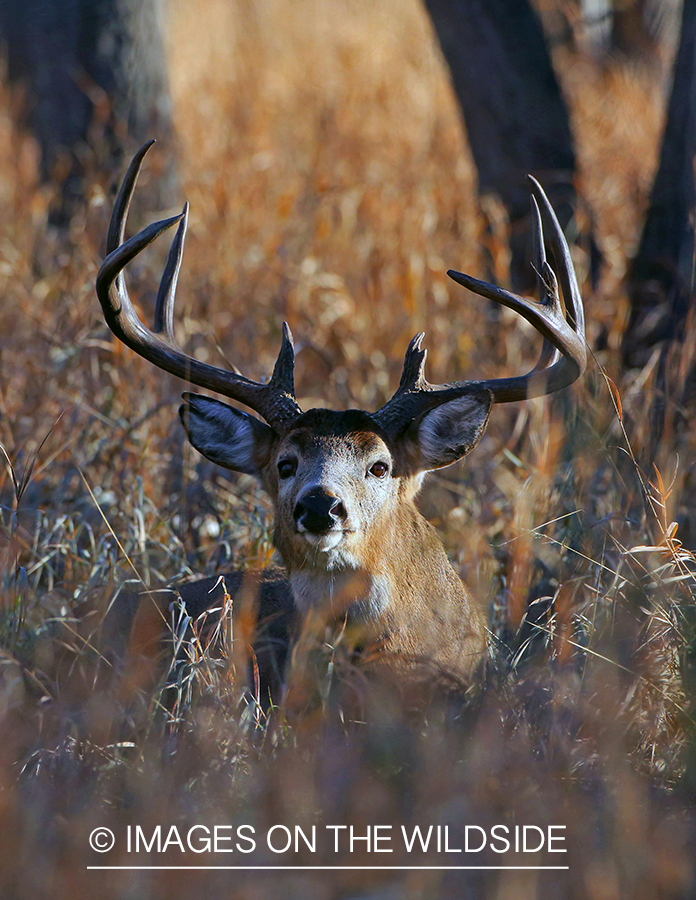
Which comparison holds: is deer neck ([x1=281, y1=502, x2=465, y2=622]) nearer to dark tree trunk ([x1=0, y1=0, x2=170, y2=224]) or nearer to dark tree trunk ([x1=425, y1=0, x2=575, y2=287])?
dark tree trunk ([x1=425, y1=0, x2=575, y2=287])

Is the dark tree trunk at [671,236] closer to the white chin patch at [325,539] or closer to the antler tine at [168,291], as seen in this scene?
the antler tine at [168,291]

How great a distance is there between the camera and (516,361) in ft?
22.2

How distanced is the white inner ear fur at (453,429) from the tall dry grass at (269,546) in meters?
0.43

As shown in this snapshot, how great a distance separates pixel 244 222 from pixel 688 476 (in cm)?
433

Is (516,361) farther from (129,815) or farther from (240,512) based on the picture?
(129,815)

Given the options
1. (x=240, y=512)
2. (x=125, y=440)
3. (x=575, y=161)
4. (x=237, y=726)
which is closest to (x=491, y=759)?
(x=237, y=726)

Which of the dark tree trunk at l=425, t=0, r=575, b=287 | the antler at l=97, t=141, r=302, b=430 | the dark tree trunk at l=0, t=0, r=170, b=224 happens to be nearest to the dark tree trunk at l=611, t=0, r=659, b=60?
the dark tree trunk at l=425, t=0, r=575, b=287

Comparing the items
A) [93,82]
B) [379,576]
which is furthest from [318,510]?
[93,82]

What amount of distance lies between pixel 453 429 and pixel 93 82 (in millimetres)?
5064

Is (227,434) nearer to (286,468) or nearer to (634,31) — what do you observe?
(286,468)

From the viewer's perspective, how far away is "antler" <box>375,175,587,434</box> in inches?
164

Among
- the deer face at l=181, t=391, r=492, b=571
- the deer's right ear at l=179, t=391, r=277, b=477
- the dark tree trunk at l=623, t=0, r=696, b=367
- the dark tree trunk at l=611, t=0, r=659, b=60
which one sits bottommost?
the deer face at l=181, t=391, r=492, b=571

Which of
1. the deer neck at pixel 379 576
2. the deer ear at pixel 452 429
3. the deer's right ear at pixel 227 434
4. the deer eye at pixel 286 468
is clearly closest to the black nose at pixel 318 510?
the deer neck at pixel 379 576

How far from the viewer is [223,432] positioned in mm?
4590
